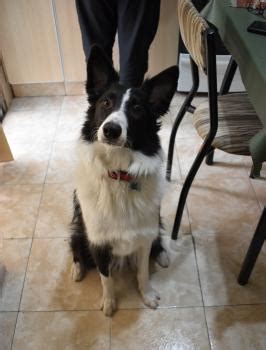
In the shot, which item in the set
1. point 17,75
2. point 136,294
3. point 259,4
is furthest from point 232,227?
point 17,75

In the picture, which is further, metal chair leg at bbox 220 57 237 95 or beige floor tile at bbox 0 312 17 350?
metal chair leg at bbox 220 57 237 95

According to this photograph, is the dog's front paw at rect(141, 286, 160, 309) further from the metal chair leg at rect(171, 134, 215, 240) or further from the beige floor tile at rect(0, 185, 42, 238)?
the beige floor tile at rect(0, 185, 42, 238)

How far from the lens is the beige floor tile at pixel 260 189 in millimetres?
1913

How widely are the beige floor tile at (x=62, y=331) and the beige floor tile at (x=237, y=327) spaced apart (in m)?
0.45

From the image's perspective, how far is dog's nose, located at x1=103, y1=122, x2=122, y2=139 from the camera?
101 cm

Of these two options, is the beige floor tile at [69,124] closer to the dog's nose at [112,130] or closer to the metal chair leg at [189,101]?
the metal chair leg at [189,101]

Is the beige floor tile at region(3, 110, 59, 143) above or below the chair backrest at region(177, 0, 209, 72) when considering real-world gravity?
below

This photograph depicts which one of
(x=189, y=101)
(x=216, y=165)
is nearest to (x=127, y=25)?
(x=189, y=101)

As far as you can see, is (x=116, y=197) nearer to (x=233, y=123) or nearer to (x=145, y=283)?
(x=145, y=283)

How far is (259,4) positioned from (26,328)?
5.94ft

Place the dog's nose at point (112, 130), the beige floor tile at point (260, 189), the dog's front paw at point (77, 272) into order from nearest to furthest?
the dog's nose at point (112, 130), the dog's front paw at point (77, 272), the beige floor tile at point (260, 189)

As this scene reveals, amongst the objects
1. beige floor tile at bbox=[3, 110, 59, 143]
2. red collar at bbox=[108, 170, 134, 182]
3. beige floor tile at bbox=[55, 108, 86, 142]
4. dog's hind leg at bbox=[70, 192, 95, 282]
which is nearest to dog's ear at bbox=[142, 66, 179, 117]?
red collar at bbox=[108, 170, 134, 182]

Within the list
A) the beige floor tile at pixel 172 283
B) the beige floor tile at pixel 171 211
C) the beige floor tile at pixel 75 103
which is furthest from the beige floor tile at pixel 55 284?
the beige floor tile at pixel 75 103

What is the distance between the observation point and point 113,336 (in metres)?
1.36
